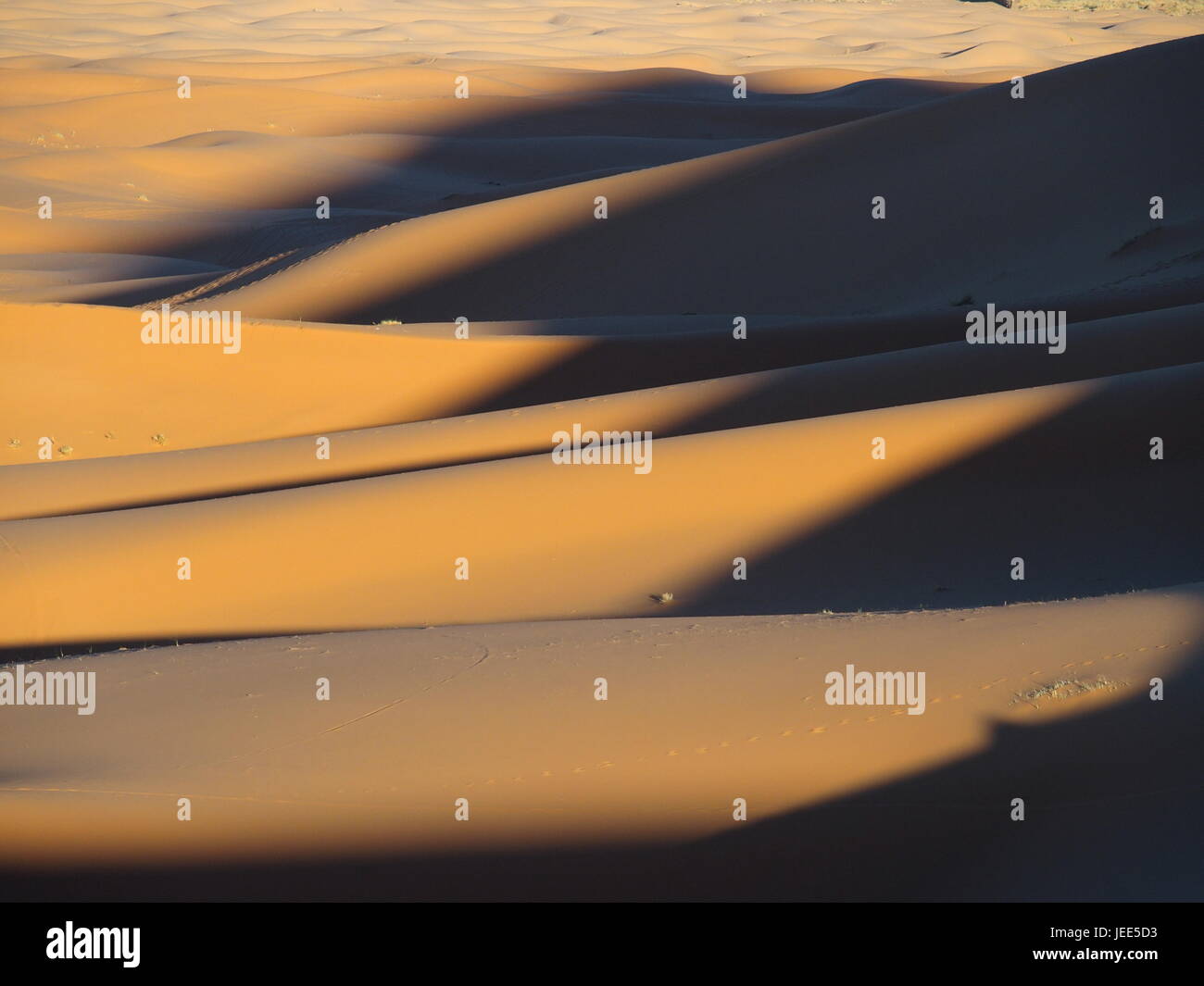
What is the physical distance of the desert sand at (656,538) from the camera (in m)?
3.80

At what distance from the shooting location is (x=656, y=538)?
7445 mm

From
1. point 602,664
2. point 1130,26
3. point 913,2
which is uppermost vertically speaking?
point 913,2

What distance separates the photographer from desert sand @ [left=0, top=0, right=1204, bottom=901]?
150 inches

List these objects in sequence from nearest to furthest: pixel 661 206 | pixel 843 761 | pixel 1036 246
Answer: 1. pixel 843 761
2. pixel 1036 246
3. pixel 661 206

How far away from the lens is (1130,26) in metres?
51.2

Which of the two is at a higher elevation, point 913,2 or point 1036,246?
point 913,2

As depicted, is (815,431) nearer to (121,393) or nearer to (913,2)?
(121,393)

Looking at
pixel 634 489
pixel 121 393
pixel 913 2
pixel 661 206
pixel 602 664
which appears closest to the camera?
pixel 602 664

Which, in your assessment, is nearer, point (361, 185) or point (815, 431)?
point (815, 431)

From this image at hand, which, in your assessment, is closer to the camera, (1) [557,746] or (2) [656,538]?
(1) [557,746]

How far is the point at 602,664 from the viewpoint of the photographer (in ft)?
16.6

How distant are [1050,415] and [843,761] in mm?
4593

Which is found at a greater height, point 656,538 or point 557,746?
point 656,538

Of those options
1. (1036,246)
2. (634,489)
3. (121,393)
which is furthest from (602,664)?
(1036,246)
